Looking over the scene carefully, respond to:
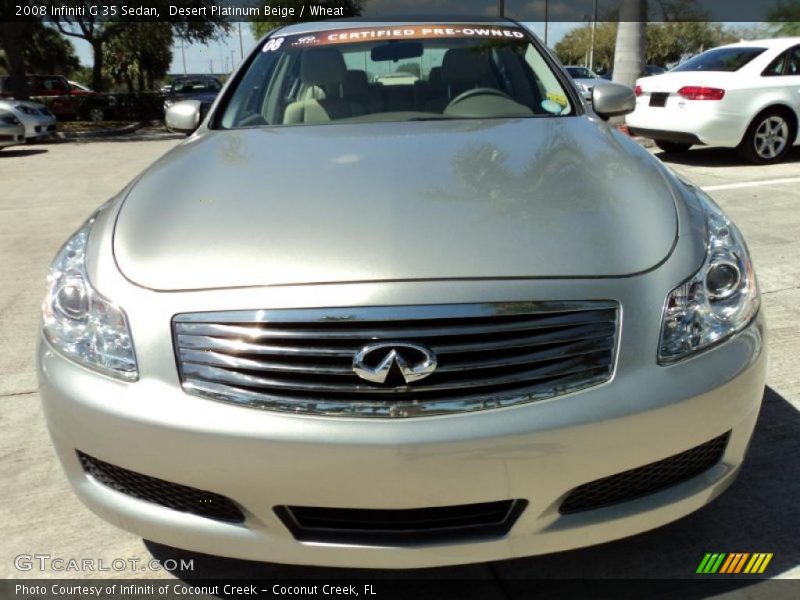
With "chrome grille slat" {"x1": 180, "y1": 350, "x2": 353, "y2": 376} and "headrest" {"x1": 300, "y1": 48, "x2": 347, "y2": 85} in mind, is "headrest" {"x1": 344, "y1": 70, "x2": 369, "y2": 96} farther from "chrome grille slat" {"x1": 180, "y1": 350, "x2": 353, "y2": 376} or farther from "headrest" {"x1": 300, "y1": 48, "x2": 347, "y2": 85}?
"chrome grille slat" {"x1": 180, "y1": 350, "x2": 353, "y2": 376}

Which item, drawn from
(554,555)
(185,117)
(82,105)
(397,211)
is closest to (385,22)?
(185,117)

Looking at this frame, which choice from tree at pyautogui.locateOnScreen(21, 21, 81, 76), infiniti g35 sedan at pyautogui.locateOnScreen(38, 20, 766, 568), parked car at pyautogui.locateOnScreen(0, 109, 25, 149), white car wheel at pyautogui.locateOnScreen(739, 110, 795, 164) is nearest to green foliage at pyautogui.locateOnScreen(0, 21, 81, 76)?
tree at pyautogui.locateOnScreen(21, 21, 81, 76)

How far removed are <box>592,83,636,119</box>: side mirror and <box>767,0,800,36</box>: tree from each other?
2693 cm

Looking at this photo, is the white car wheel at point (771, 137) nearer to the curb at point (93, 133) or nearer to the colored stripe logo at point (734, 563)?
the colored stripe logo at point (734, 563)

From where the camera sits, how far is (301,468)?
1601mm

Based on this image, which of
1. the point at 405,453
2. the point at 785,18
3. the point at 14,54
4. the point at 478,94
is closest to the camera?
the point at 405,453

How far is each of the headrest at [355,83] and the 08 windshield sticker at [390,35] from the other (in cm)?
27

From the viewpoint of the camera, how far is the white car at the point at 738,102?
8273 mm

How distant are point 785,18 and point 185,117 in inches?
1227

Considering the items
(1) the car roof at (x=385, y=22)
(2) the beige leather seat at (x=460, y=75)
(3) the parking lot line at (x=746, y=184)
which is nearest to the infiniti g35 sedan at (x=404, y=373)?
(2) the beige leather seat at (x=460, y=75)

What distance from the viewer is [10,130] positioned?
1398 centimetres

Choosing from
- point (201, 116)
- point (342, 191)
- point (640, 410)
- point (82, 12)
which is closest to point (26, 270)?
point (201, 116)

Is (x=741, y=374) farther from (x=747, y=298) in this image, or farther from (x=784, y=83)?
(x=784, y=83)

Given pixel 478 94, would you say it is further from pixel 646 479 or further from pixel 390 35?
pixel 646 479
